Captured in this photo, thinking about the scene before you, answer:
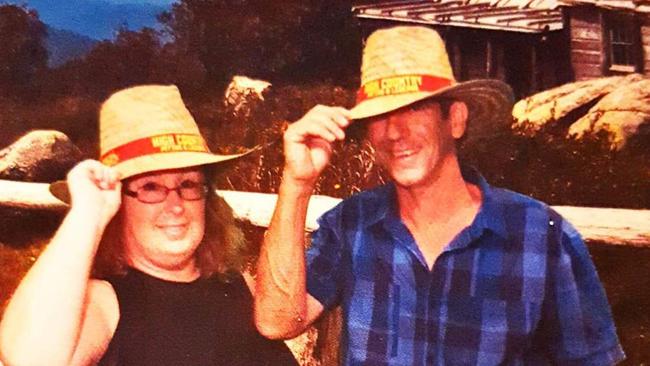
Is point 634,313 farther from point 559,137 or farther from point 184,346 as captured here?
point 184,346

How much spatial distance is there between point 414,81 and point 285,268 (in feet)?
1.80

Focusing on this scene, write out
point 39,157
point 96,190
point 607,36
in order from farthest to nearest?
point 39,157 < point 607,36 < point 96,190

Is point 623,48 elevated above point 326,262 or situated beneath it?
elevated above

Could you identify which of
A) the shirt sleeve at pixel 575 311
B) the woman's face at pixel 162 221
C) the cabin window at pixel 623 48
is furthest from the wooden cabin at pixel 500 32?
the woman's face at pixel 162 221

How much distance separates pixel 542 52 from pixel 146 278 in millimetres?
1153

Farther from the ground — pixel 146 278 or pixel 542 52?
pixel 542 52

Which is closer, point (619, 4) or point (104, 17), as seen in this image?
point (619, 4)

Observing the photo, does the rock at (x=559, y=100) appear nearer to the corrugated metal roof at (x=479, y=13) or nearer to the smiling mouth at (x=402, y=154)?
the corrugated metal roof at (x=479, y=13)

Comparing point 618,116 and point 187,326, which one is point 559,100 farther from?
point 187,326

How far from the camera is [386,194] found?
7.11 ft

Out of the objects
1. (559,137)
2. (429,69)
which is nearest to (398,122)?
(429,69)

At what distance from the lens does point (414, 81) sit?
6.72 ft

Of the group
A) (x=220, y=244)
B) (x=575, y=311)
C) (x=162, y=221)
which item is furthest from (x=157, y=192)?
(x=575, y=311)

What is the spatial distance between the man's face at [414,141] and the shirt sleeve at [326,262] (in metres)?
0.22
